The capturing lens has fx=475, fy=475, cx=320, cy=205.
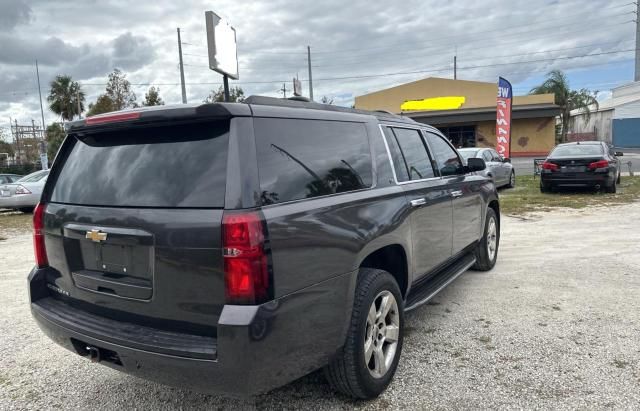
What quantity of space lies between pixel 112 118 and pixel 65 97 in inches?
1974

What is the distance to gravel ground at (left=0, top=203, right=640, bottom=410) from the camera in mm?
3055

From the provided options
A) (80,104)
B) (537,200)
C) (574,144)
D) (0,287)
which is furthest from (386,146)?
(80,104)

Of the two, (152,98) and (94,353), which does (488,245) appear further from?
(152,98)

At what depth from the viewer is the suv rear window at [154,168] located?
2.39m

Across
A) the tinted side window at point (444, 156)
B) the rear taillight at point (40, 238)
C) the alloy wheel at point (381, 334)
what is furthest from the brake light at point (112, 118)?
the tinted side window at point (444, 156)

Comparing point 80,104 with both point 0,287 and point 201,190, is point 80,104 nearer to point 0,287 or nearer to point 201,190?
point 0,287

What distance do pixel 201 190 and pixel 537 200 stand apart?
38.6 ft

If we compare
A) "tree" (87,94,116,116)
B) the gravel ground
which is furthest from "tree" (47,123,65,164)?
the gravel ground

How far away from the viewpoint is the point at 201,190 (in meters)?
2.38

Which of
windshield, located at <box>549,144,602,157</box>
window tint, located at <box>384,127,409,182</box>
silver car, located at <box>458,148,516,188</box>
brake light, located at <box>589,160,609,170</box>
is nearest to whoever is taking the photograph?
window tint, located at <box>384,127,409,182</box>

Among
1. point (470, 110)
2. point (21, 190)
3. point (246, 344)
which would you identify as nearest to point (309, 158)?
point (246, 344)

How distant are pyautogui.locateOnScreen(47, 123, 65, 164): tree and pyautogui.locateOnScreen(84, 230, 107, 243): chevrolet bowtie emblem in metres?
46.4

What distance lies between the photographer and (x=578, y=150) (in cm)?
1330

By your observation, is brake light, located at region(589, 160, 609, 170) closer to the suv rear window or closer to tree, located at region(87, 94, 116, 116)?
the suv rear window
